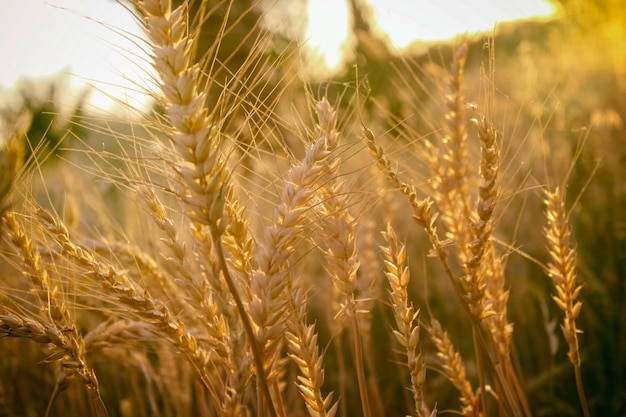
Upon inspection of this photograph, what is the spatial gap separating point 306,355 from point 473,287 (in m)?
0.39

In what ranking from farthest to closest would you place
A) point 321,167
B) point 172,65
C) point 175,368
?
point 175,368, point 321,167, point 172,65

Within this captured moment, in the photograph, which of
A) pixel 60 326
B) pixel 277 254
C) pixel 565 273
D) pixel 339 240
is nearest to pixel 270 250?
pixel 277 254

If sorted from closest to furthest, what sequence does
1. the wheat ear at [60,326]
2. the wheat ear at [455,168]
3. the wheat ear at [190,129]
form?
the wheat ear at [190,129], the wheat ear at [60,326], the wheat ear at [455,168]

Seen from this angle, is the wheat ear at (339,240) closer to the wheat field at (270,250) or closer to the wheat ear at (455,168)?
the wheat field at (270,250)

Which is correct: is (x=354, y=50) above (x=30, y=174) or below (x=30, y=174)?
above

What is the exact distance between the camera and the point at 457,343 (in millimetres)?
2748

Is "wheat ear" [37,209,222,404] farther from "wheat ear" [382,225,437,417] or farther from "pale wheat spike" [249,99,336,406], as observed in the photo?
"wheat ear" [382,225,437,417]

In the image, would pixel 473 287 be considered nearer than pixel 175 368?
Yes

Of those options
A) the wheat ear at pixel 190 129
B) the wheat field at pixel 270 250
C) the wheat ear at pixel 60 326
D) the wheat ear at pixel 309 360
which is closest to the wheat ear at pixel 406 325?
the wheat field at pixel 270 250

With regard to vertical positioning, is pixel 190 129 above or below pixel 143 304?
above

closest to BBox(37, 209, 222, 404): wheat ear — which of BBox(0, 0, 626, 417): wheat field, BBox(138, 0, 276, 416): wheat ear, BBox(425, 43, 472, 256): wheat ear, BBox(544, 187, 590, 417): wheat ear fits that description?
BBox(0, 0, 626, 417): wheat field

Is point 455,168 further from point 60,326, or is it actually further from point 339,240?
point 60,326

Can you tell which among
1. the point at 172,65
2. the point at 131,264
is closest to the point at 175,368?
the point at 131,264

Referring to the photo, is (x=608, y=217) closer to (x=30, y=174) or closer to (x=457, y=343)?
(x=457, y=343)
